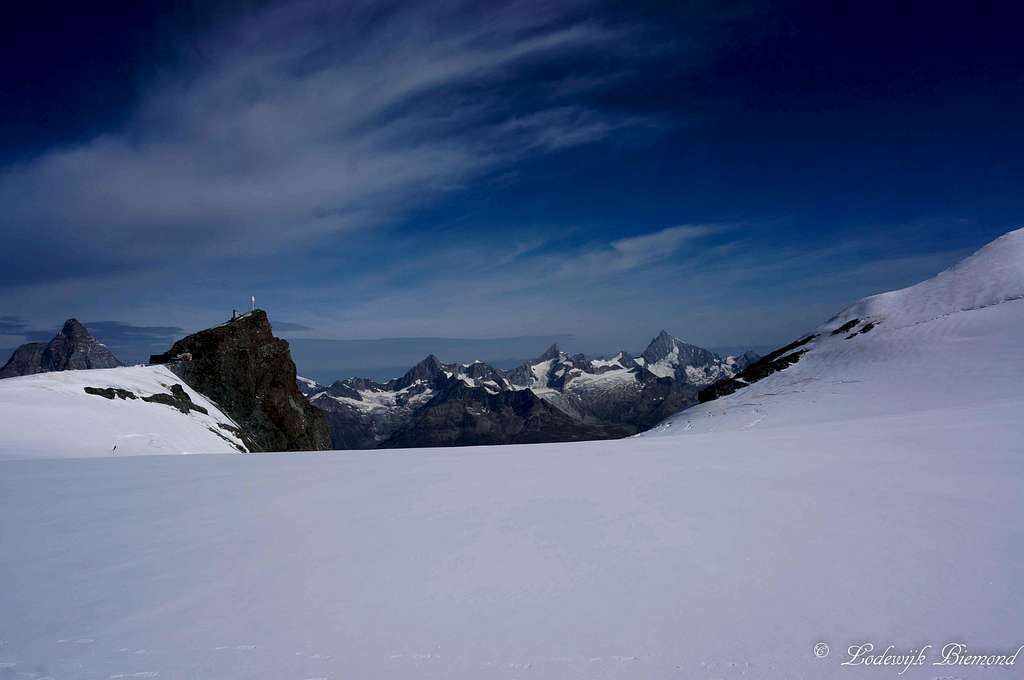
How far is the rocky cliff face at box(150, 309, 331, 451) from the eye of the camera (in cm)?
5825

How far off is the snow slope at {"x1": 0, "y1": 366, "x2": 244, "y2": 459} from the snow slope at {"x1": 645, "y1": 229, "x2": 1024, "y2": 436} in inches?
1491

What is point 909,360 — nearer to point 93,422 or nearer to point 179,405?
point 93,422

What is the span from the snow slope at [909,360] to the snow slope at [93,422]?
3787 centimetres

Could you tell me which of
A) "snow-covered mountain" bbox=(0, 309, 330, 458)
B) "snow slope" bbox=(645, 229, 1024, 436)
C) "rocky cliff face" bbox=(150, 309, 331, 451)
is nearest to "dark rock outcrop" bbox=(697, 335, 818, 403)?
"snow slope" bbox=(645, 229, 1024, 436)

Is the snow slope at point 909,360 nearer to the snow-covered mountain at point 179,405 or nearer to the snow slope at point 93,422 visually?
the snow slope at point 93,422

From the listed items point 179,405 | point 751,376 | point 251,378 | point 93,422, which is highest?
point 251,378

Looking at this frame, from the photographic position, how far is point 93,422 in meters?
30.9

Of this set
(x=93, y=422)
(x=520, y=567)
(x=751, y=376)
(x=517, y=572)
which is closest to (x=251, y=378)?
(x=93, y=422)

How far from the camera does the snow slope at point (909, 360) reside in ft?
115

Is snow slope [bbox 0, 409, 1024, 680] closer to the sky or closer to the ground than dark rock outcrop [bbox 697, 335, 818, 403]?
closer to the sky

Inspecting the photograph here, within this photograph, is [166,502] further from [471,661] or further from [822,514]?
[822,514]

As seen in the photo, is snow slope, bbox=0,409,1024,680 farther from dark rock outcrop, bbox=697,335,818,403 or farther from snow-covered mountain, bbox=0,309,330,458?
dark rock outcrop, bbox=697,335,818,403

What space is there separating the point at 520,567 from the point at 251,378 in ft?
212

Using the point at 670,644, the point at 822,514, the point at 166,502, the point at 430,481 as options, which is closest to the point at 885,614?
the point at 670,644
